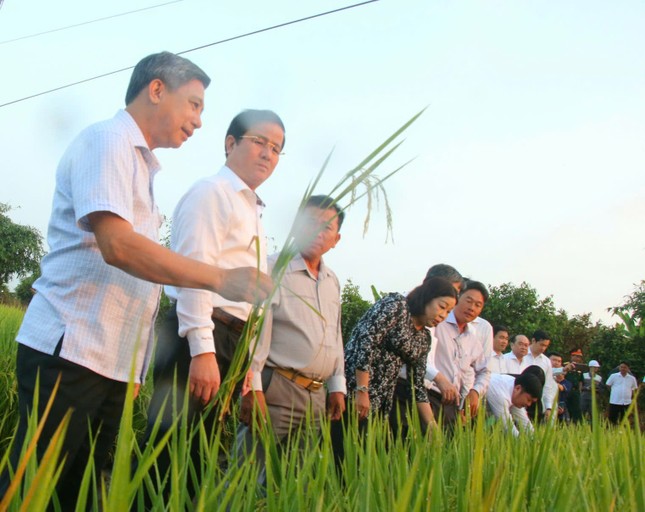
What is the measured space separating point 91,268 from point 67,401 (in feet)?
0.98

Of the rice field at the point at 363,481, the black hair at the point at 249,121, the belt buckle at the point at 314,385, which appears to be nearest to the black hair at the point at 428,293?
the belt buckle at the point at 314,385

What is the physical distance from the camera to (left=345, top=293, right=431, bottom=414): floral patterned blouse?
11.8 ft

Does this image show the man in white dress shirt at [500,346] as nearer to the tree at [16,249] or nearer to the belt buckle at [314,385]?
the belt buckle at [314,385]

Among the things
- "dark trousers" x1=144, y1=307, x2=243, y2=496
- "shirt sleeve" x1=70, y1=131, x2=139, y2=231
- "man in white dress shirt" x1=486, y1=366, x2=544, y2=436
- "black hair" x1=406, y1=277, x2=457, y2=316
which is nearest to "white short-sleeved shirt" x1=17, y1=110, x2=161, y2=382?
"shirt sleeve" x1=70, y1=131, x2=139, y2=231

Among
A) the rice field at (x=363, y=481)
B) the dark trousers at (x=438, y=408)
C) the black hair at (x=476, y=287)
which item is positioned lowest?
the rice field at (x=363, y=481)

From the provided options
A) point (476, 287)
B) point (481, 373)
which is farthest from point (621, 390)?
point (476, 287)

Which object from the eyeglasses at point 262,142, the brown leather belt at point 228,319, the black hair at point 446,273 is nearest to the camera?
the brown leather belt at point 228,319

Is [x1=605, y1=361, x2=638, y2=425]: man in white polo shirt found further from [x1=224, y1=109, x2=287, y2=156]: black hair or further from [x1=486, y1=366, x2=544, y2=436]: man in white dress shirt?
[x1=224, y1=109, x2=287, y2=156]: black hair

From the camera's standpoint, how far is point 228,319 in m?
2.28

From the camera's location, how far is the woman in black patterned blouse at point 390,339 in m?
3.60

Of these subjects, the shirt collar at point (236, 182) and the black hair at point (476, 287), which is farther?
the black hair at point (476, 287)

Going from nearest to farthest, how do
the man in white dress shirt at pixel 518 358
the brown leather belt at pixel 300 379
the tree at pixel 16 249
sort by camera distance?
the brown leather belt at pixel 300 379
the man in white dress shirt at pixel 518 358
the tree at pixel 16 249

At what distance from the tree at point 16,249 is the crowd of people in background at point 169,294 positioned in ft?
140

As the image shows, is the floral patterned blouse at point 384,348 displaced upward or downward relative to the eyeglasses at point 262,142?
downward
